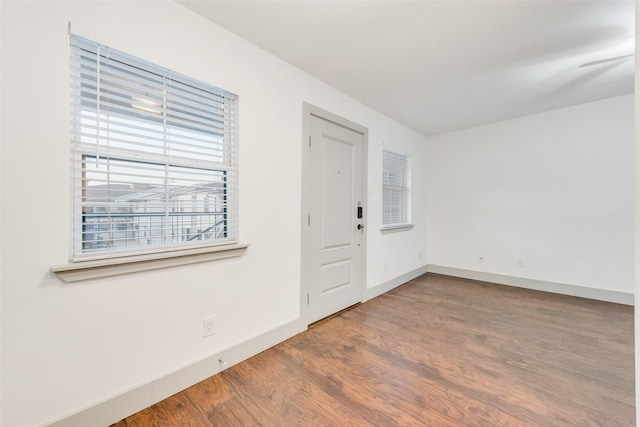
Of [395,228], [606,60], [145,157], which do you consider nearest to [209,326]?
[145,157]

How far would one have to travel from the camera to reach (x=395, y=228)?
397 cm

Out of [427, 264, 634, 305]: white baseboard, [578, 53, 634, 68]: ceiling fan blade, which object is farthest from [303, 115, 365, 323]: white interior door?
[427, 264, 634, 305]: white baseboard

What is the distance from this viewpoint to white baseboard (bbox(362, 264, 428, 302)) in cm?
348

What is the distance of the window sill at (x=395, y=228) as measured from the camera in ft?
12.3

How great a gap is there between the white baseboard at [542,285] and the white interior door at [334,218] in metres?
2.25

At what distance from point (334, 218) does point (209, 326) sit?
1594 millimetres

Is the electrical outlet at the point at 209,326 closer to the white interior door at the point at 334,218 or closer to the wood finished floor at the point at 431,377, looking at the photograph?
the wood finished floor at the point at 431,377

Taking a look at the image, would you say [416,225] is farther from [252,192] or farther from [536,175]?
[252,192]

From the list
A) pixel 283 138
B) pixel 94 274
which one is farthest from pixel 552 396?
pixel 94 274

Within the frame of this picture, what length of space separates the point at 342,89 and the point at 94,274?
269cm

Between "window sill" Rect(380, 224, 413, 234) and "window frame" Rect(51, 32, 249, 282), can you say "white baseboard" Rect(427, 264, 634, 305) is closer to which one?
"window sill" Rect(380, 224, 413, 234)

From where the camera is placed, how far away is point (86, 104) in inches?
56.2

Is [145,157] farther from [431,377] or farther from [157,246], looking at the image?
[431,377]

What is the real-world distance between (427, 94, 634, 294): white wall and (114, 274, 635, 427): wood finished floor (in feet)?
2.94
